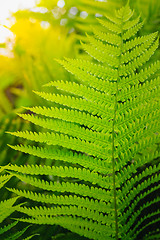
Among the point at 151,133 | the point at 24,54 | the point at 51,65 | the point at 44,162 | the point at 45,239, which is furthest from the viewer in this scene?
the point at 24,54

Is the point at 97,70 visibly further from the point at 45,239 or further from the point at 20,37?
the point at 20,37

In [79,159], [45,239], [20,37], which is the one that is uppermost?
[20,37]

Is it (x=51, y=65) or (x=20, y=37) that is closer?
(x=51, y=65)

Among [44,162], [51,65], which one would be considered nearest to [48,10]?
[51,65]

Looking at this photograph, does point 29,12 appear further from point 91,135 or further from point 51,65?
point 91,135

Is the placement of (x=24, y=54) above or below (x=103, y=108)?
above

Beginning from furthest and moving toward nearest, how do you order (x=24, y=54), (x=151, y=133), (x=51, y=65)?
(x=24, y=54), (x=51, y=65), (x=151, y=133)

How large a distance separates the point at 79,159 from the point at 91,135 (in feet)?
0.19

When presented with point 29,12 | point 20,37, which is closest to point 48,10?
point 29,12

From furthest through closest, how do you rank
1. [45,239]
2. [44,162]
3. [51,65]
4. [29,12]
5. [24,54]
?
[29,12] → [24,54] → [51,65] → [44,162] → [45,239]

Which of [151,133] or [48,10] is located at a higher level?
[48,10]

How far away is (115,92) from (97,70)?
0.06 meters

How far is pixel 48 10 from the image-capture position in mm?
1817

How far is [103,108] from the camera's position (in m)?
0.52
